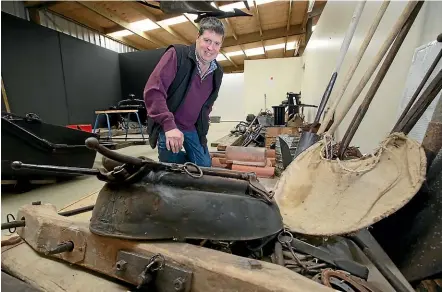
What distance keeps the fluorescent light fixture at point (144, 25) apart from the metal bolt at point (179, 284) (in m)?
7.83

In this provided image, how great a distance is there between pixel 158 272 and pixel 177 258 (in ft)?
0.19

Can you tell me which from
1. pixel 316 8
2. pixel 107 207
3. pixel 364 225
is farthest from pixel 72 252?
pixel 316 8

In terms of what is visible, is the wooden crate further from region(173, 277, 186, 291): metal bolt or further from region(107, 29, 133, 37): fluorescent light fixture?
region(107, 29, 133, 37): fluorescent light fixture

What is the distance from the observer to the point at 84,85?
702cm

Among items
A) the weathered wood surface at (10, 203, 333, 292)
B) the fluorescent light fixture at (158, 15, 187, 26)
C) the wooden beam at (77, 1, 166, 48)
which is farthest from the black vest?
the fluorescent light fixture at (158, 15, 187, 26)

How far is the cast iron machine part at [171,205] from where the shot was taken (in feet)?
2.32

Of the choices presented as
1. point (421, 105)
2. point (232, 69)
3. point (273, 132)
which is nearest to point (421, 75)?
point (421, 105)

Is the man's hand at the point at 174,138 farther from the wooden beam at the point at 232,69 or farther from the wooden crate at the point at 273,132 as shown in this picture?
the wooden beam at the point at 232,69

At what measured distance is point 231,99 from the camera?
12.3 meters

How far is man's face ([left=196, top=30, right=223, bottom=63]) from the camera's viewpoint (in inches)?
56.2

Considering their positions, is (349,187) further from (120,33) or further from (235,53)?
(235,53)

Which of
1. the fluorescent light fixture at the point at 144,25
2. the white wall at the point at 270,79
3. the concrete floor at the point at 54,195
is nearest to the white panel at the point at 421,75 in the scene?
the concrete floor at the point at 54,195

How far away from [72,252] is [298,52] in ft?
44.7

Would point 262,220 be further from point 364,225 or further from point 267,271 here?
point 364,225
